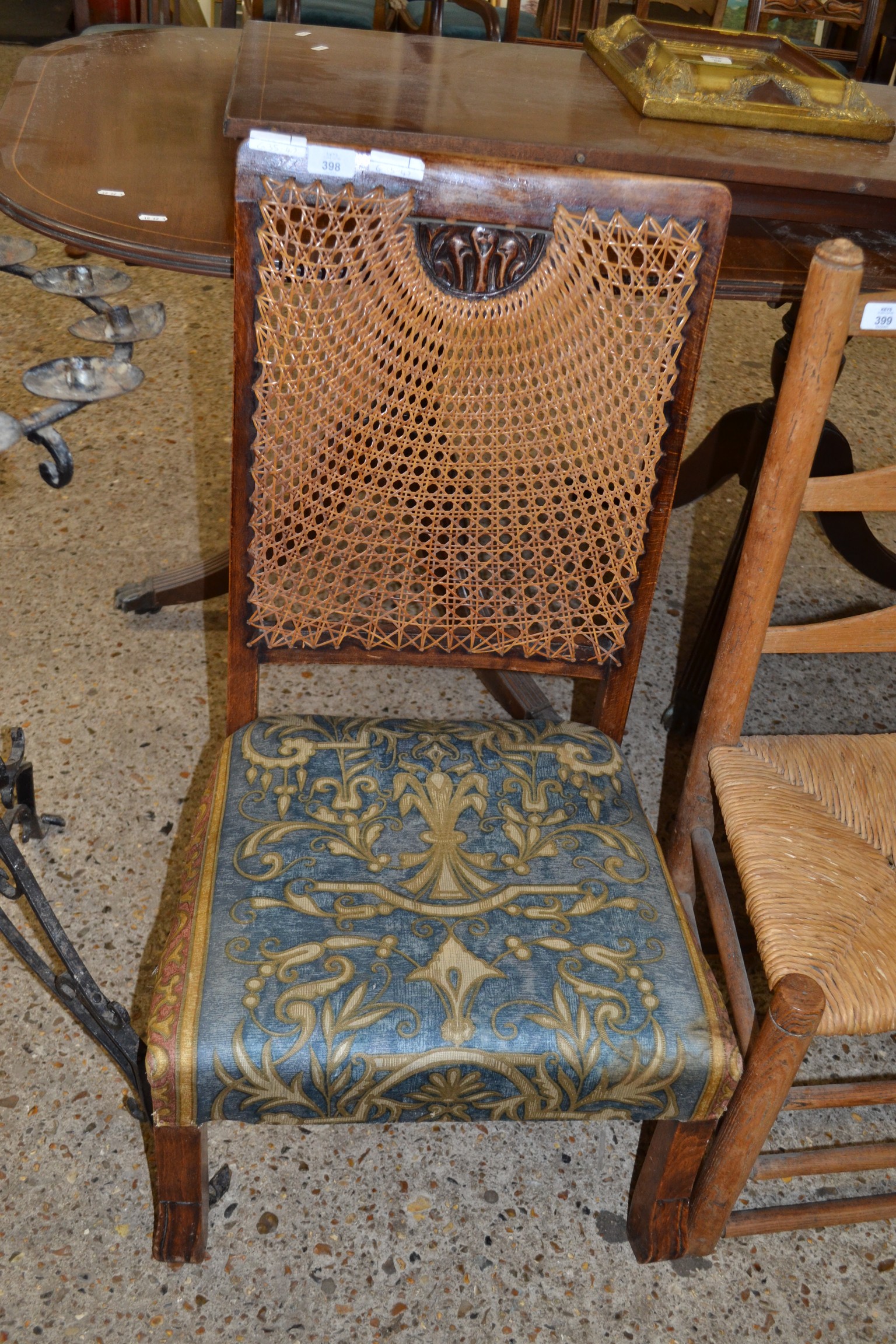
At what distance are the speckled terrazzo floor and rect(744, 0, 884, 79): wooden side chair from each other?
1.48 metres

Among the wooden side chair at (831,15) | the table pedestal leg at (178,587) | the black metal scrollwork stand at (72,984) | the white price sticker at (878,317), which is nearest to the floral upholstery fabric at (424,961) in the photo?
the black metal scrollwork stand at (72,984)

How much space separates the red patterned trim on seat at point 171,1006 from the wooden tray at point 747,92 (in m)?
1.32

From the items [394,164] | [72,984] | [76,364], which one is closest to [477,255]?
[394,164]

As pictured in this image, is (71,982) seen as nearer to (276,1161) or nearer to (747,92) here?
(276,1161)

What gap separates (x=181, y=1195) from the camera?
1087 millimetres

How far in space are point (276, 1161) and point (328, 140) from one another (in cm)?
115

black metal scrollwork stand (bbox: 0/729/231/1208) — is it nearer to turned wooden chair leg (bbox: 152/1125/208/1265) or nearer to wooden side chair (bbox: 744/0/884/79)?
turned wooden chair leg (bbox: 152/1125/208/1265)

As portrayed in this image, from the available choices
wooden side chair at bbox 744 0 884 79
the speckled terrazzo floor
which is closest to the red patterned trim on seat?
the speckled terrazzo floor

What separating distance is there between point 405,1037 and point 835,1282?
686mm

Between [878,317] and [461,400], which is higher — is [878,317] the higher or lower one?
the higher one

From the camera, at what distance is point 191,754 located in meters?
1.82

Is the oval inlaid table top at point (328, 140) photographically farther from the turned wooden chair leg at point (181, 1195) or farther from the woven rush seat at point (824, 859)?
the turned wooden chair leg at point (181, 1195)

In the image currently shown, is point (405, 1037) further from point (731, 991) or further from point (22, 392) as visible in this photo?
point (22, 392)

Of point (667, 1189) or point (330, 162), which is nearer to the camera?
point (330, 162)
